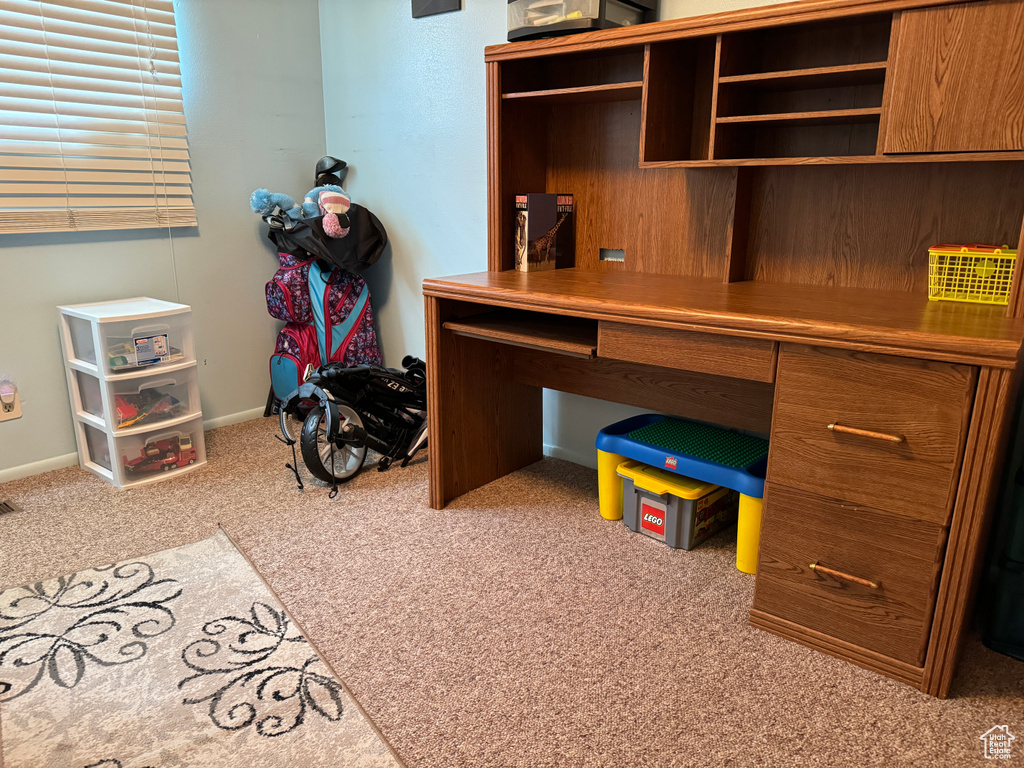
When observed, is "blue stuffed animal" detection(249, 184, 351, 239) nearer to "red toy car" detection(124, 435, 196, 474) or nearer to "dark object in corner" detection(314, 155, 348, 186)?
"dark object in corner" detection(314, 155, 348, 186)

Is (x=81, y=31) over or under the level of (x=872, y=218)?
over

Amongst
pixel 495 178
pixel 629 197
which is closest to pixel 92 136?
pixel 495 178

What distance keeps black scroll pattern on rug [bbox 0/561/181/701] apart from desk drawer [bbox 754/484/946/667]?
1457 mm

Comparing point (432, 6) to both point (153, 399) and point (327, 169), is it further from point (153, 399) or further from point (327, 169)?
point (153, 399)

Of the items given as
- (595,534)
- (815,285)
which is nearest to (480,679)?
(595,534)

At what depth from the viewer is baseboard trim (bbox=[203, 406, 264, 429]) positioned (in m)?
3.10

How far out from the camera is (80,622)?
1.72 metres

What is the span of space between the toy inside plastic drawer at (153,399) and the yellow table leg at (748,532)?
6.42ft

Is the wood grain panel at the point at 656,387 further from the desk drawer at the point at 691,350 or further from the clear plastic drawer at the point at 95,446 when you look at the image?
the clear plastic drawer at the point at 95,446

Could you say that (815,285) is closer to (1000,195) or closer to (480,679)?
(1000,195)

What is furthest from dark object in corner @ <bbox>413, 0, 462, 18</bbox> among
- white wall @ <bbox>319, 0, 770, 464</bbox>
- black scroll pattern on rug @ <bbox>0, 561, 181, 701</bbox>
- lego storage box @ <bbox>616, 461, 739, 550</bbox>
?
black scroll pattern on rug @ <bbox>0, 561, 181, 701</bbox>

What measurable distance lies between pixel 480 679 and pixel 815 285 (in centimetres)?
136

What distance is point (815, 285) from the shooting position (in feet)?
6.41

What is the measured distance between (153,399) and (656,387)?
180 centimetres
